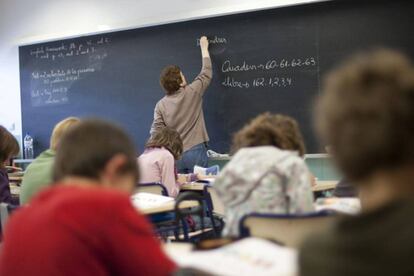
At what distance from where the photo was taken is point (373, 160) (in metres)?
0.90

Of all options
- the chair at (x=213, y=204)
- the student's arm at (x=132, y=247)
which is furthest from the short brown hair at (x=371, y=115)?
the chair at (x=213, y=204)

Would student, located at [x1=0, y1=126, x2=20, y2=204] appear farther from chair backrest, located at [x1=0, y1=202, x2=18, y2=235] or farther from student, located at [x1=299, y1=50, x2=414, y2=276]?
student, located at [x1=299, y1=50, x2=414, y2=276]

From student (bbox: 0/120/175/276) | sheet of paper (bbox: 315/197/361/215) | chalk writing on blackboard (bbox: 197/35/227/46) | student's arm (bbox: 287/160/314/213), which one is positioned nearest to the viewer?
student (bbox: 0/120/175/276)

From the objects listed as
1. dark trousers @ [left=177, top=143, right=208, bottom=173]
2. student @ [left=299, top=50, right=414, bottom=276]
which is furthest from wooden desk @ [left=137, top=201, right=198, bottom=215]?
dark trousers @ [left=177, top=143, right=208, bottom=173]

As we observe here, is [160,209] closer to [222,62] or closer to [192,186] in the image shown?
[192,186]

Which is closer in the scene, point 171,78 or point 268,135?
point 268,135

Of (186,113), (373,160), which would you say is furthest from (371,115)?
(186,113)

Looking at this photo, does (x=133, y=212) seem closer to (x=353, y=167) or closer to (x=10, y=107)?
(x=353, y=167)

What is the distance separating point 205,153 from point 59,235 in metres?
4.42

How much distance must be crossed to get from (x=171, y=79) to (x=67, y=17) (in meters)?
2.50

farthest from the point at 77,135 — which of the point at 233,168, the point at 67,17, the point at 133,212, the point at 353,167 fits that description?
the point at 67,17

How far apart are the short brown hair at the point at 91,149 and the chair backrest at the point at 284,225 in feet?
2.38

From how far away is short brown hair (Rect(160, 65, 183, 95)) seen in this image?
541cm

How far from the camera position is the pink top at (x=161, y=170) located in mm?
4223
